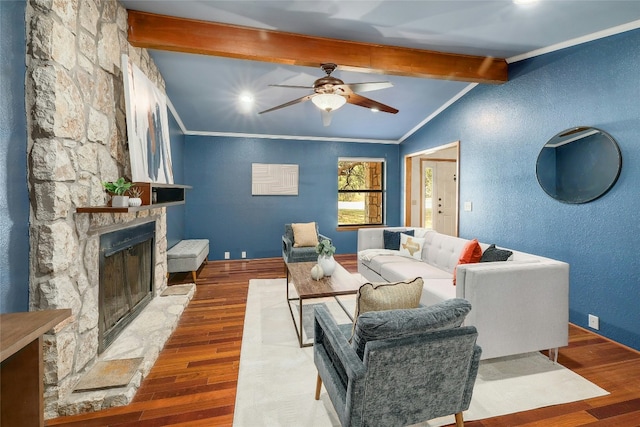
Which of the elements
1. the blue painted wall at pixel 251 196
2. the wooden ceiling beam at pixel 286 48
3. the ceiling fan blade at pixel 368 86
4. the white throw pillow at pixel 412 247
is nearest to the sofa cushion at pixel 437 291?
the white throw pillow at pixel 412 247

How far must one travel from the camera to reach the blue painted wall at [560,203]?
2.62 m

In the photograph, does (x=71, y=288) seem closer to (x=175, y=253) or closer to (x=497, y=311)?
(x=175, y=253)

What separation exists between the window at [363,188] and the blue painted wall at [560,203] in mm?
2668

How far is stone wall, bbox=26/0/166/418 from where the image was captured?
1701 millimetres

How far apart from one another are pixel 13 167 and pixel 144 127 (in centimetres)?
140

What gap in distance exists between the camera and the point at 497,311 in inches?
88.0

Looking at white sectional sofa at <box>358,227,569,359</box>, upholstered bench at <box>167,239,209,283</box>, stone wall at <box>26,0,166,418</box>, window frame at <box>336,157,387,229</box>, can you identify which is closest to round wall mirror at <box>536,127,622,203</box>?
white sectional sofa at <box>358,227,569,359</box>

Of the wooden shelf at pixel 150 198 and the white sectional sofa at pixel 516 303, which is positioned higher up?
the wooden shelf at pixel 150 198

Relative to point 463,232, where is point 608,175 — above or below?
above

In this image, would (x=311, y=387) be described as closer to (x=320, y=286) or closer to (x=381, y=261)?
(x=320, y=286)

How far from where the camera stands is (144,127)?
2891mm

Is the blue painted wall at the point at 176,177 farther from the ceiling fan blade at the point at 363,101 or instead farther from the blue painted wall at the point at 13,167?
the ceiling fan blade at the point at 363,101

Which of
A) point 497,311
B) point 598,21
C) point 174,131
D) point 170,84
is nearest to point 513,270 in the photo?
point 497,311

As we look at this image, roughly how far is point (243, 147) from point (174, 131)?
55.4 inches
